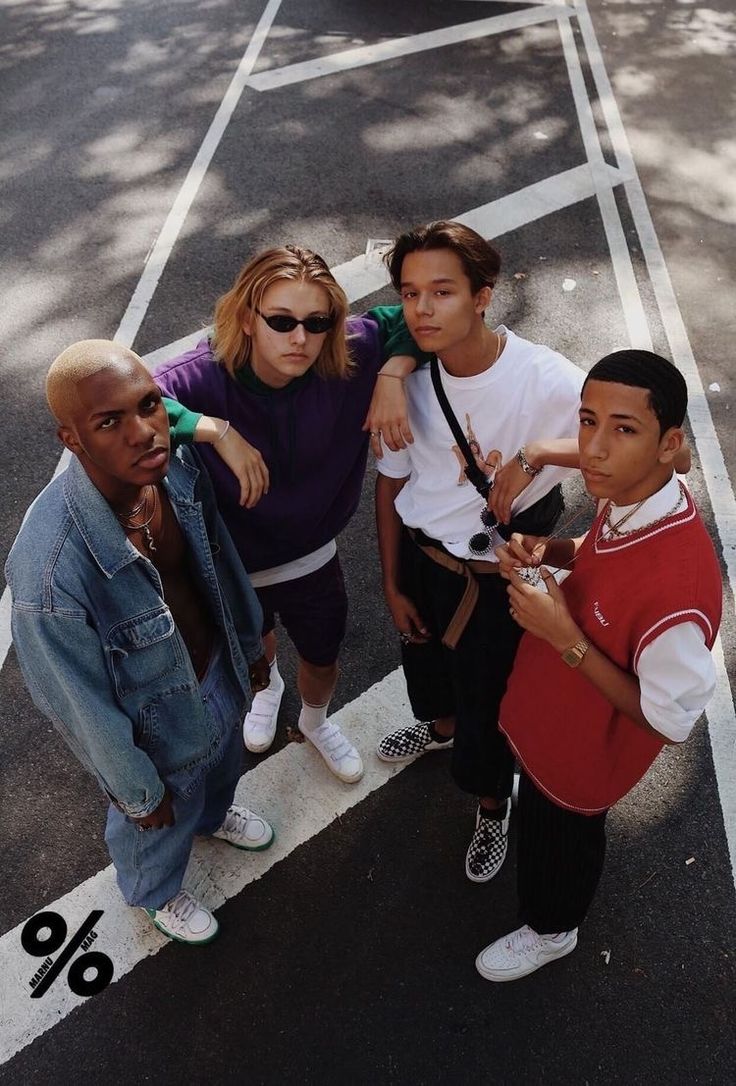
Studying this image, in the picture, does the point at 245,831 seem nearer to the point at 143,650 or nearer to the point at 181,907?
the point at 181,907

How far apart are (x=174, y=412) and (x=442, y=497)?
846 millimetres

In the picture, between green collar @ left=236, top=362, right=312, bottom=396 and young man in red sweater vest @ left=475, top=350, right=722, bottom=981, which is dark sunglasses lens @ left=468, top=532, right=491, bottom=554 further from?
green collar @ left=236, top=362, right=312, bottom=396

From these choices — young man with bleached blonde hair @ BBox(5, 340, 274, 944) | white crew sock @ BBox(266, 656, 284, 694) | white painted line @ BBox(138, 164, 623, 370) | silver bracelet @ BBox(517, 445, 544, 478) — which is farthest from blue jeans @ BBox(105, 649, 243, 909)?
white painted line @ BBox(138, 164, 623, 370)

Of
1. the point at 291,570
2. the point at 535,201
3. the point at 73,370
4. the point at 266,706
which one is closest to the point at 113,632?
the point at 73,370

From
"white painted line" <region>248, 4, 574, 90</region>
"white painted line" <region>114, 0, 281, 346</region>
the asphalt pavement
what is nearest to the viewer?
the asphalt pavement

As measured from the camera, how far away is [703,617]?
1976 millimetres

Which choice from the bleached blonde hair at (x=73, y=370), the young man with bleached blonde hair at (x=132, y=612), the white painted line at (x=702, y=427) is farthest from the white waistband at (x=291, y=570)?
the white painted line at (x=702, y=427)

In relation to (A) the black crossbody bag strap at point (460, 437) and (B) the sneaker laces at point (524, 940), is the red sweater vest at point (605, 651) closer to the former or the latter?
(A) the black crossbody bag strap at point (460, 437)

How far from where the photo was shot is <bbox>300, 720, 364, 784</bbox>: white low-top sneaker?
12.2ft

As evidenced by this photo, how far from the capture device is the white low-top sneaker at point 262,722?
386cm

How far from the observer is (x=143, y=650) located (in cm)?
235

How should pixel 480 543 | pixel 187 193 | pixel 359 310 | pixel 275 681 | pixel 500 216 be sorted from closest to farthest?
pixel 480 543 < pixel 275 681 < pixel 359 310 < pixel 500 216 < pixel 187 193

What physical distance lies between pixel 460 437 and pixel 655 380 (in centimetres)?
72

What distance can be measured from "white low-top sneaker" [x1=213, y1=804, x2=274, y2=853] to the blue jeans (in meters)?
0.38
